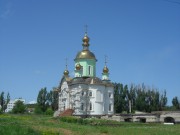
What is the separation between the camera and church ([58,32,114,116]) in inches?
2090

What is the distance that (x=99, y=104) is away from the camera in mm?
53562

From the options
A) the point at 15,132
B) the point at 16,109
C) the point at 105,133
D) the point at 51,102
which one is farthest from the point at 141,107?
the point at 15,132

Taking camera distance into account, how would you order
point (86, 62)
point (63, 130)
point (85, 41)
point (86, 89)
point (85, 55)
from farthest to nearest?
point (85, 41)
point (85, 55)
point (86, 62)
point (86, 89)
point (63, 130)

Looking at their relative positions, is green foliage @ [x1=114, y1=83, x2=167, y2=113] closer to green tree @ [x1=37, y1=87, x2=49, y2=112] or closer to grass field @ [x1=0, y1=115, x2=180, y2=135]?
green tree @ [x1=37, y1=87, x2=49, y2=112]

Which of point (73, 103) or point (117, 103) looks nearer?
point (73, 103)

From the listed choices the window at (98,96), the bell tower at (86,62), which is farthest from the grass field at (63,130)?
the bell tower at (86,62)

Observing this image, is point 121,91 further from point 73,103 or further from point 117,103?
point 73,103

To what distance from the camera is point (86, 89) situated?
53625mm

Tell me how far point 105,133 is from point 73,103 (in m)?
29.4

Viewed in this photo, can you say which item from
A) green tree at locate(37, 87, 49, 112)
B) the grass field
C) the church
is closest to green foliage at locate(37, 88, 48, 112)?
green tree at locate(37, 87, 49, 112)

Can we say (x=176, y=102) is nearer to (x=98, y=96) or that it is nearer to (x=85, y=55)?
(x=98, y=96)

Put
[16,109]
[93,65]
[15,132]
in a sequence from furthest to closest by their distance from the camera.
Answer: [16,109]
[93,65]
[15,132]

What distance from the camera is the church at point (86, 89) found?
53.1 meters

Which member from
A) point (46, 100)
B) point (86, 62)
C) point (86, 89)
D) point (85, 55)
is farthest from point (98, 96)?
point (46, 100)
